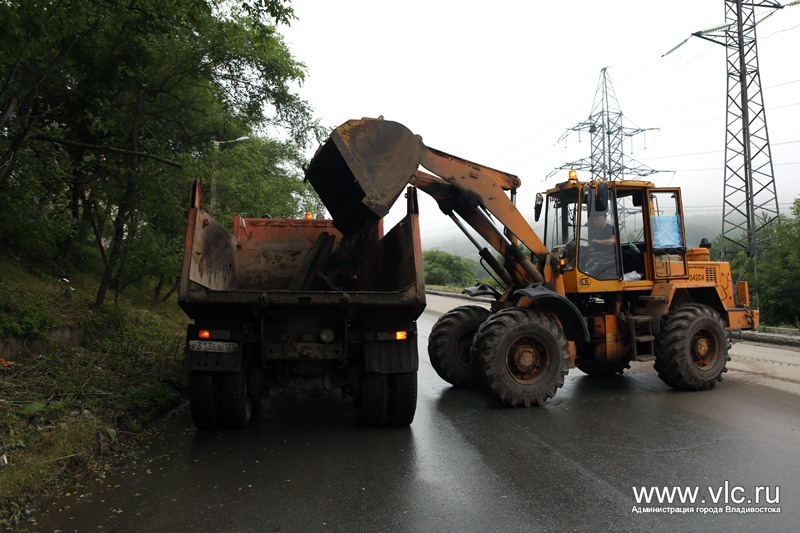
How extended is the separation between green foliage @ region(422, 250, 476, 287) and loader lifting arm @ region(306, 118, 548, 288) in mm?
59292

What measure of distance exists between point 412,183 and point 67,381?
4.66 metres

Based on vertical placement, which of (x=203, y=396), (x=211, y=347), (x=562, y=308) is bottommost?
(x=203, y=396)

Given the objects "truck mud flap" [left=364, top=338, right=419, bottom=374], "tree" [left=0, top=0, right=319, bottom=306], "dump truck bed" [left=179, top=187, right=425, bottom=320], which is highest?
"tree" [left=0, top=0, right=319, bottom=306]

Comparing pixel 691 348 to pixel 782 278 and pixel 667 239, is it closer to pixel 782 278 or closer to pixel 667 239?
pixel 667 239

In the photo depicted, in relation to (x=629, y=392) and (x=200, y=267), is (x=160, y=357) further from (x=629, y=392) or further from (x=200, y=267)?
(x=629, y=392)

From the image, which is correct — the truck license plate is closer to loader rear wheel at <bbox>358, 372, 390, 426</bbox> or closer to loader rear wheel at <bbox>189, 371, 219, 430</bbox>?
loader rear wheel at <bbox>189, 371, 219, 430</bbox>

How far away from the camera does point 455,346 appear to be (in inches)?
330

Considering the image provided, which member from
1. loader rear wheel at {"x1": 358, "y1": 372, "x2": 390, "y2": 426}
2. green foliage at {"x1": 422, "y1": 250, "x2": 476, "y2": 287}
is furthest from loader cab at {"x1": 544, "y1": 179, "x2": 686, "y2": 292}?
green foliage at {"x1": 422, "y1": 250, "x2": 476, "y2": 287}

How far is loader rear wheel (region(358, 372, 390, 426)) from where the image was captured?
5.95 meters

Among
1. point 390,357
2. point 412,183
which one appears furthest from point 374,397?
point 412,183

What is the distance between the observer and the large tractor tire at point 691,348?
7.84 metres

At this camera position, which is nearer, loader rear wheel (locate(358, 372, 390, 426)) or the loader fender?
loader rear wheel (locate(358, 372, 390, 426))

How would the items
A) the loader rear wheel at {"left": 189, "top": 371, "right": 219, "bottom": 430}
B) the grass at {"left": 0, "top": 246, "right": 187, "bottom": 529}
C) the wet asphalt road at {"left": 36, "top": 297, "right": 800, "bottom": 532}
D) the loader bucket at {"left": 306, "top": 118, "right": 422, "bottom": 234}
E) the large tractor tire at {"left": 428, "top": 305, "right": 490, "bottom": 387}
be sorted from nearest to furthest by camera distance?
the wet asphalt road at {"left": 36, "top": 297, "right": 800, "bottom": 532} < the grass at {"left": 0, "top": 246, "right": 187, "bottom": 529} < the loader rear wheel at {"left": 189, "top": 371, "right": 219, "bottom": 430} < the loader bucket at {"left": 306, "top": 118, "right": 422, "bottom": 234} < the large tractor tire at {"left": 428, "top": 305, "right": 490, "bottom": 387}

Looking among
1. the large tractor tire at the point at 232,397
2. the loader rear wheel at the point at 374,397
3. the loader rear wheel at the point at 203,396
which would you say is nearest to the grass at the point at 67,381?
the loader rear wheel at the point at 203,396
